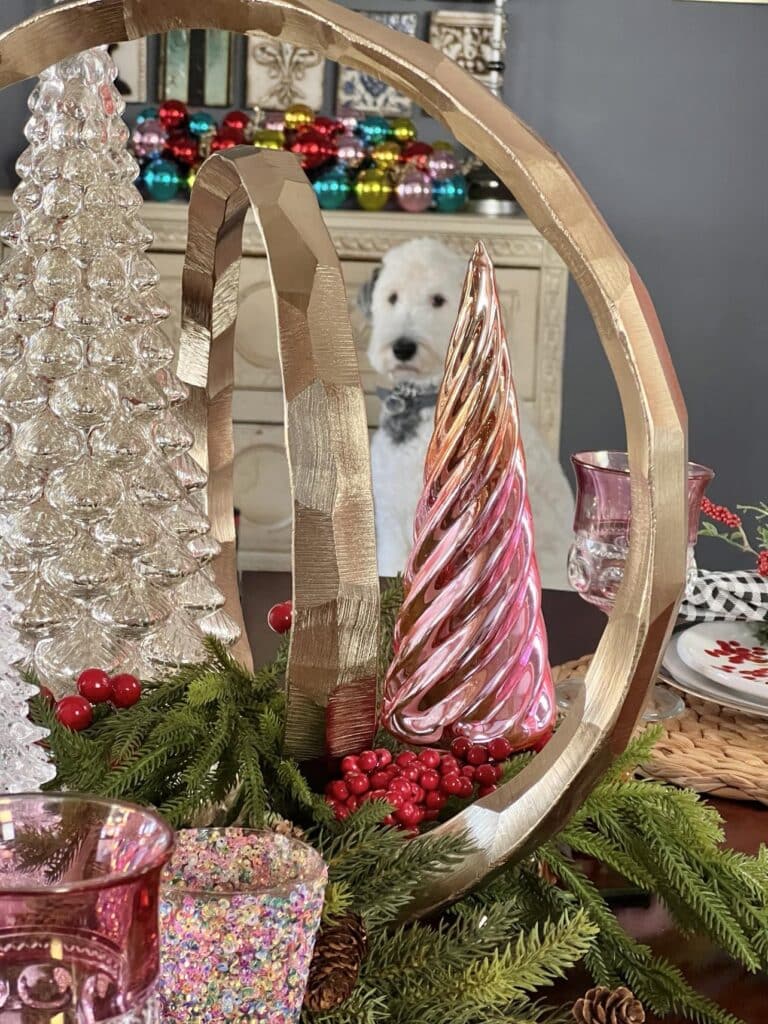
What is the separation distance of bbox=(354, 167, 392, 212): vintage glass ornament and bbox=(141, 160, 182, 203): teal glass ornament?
42 cm

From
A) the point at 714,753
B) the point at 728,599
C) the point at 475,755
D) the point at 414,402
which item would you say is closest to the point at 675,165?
the point at 414,402

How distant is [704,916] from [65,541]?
423 millimetres

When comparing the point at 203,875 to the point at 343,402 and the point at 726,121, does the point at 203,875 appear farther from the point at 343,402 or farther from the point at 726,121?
the point at 726,121

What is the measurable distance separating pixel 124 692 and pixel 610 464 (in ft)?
1.43

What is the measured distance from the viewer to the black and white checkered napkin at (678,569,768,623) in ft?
3.41

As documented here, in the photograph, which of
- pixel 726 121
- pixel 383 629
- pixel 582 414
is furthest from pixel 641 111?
pixel 383 629

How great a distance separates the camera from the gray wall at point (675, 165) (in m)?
3.43

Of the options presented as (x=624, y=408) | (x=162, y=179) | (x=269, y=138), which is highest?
(x=269, y=138)

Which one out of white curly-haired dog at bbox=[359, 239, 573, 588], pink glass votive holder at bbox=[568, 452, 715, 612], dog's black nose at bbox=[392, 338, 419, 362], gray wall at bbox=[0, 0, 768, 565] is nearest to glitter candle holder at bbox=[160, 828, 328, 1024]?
pink glass votive holder at bbox=[568, 452, 715, 612]

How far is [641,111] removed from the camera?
349 centimetres

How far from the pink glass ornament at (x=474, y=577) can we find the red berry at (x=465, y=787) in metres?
0.08

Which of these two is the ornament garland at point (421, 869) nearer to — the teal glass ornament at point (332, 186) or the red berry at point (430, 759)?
the red berry at point (430, 759)

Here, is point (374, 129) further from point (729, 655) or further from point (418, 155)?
point (729, 655)

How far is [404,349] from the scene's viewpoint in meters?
2.95
